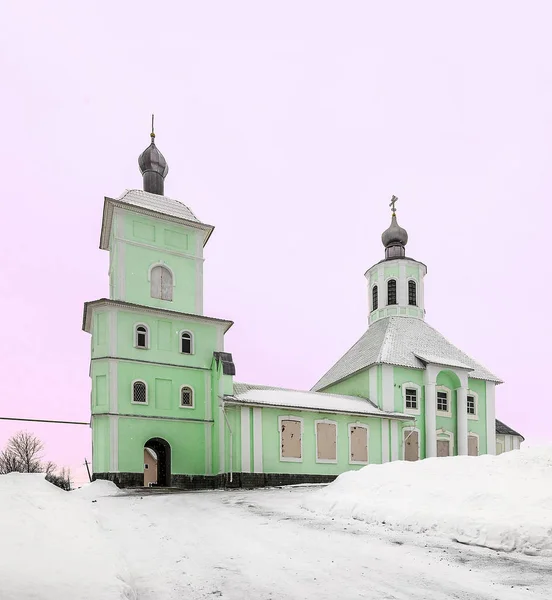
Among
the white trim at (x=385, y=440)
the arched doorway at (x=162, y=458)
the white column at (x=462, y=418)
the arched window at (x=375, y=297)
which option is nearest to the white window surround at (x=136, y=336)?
the arched doorway at (x=162, y=458)

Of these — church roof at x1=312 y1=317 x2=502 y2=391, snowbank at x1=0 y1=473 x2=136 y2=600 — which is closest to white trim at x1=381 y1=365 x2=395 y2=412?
church roof at x1=312 y1=317 x2=502 y2=391

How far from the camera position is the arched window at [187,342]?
26.2 meters

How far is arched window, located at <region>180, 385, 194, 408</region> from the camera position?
25.5m

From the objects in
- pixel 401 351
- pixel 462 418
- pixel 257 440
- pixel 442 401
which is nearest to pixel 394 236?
pixel 401 351

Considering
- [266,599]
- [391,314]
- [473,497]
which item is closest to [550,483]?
[473,497]

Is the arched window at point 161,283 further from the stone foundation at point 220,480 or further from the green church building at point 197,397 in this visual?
the stone foundation at point 220,480

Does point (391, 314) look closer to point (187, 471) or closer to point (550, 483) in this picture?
point (187, 471)

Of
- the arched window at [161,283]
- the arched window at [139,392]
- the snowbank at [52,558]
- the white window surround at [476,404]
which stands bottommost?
the white window surround at [476,404]

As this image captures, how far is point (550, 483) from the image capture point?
1033 centimetres

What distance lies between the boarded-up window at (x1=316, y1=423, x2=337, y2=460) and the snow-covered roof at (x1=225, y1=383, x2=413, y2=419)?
0.94 metres

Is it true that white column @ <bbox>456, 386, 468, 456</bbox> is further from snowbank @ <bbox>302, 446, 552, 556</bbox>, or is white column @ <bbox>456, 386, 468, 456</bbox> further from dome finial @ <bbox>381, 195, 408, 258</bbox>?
snowbank @ <bbox>302, 446, 552, 556</bbox>

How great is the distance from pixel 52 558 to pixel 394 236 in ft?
122

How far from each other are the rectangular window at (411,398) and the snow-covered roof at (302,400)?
1302mm

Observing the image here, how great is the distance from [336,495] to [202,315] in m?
15.0
